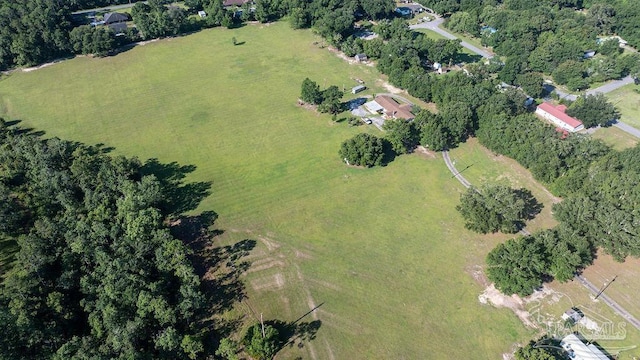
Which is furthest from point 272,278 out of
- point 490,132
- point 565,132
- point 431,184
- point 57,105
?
point 57,105

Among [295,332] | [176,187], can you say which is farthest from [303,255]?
[176,187]

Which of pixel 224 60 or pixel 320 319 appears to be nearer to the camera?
pixel 320 319

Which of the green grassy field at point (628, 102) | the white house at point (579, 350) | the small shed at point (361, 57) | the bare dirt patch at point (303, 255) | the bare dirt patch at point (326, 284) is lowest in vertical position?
the white house at point (579, 350)

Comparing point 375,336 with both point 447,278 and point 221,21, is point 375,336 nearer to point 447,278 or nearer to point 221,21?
point 447,278

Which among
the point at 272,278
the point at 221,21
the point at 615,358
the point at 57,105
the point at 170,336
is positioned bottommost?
the point at 615,358

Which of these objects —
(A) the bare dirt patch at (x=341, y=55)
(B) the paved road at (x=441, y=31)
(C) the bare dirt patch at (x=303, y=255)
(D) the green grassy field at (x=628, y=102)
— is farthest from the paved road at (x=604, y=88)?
(C) the bare dirt patch at (x=303, y=255)

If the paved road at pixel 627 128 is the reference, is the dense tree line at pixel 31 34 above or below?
above

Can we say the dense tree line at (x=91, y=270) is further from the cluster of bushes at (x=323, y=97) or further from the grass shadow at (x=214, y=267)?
the cluster of bushes at (x=323, y=97)
